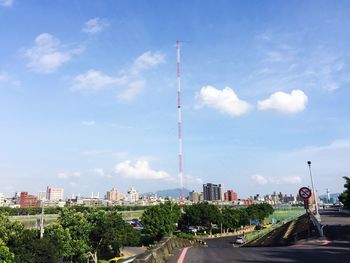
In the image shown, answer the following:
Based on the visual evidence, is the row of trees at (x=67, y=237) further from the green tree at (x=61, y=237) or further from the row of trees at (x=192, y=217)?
the row of trees at (x=192, y=217)

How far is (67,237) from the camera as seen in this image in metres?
62.1

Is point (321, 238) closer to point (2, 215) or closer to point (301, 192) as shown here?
point (301, 192)

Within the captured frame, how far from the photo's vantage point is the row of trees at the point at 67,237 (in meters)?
47.8

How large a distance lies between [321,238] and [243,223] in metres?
119

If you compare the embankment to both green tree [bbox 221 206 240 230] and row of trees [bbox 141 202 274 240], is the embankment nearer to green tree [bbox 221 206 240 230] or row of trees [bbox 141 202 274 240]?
row of trees [bbox 141 202 274 240]

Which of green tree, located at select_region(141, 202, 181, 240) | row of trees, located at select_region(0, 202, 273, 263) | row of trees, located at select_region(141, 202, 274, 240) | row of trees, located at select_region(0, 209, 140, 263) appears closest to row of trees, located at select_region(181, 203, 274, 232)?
row of trees, located at select_region(141, 202, 274, 240)

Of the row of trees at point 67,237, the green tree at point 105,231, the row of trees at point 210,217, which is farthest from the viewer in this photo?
the row of trees at point 210,217

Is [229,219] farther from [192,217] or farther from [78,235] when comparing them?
[78,235]

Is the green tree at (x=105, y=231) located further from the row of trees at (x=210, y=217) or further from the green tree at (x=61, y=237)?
the row of trees at (x=210, y=217)

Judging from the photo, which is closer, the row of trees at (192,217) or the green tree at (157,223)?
the green tree at (157,223)

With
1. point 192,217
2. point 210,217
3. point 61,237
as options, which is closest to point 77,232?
point 61,237

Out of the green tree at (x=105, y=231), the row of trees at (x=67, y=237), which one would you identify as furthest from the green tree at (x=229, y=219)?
the green tree at (x=105, y=231)

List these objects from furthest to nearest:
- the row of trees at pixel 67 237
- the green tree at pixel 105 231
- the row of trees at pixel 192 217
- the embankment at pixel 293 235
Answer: the row of trees at pixel 192 217, the green tree at pixel 105 231, the row of trees at pixel 67 237, the embankment at pixel 293 235

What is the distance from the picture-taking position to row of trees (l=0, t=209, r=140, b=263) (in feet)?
157
